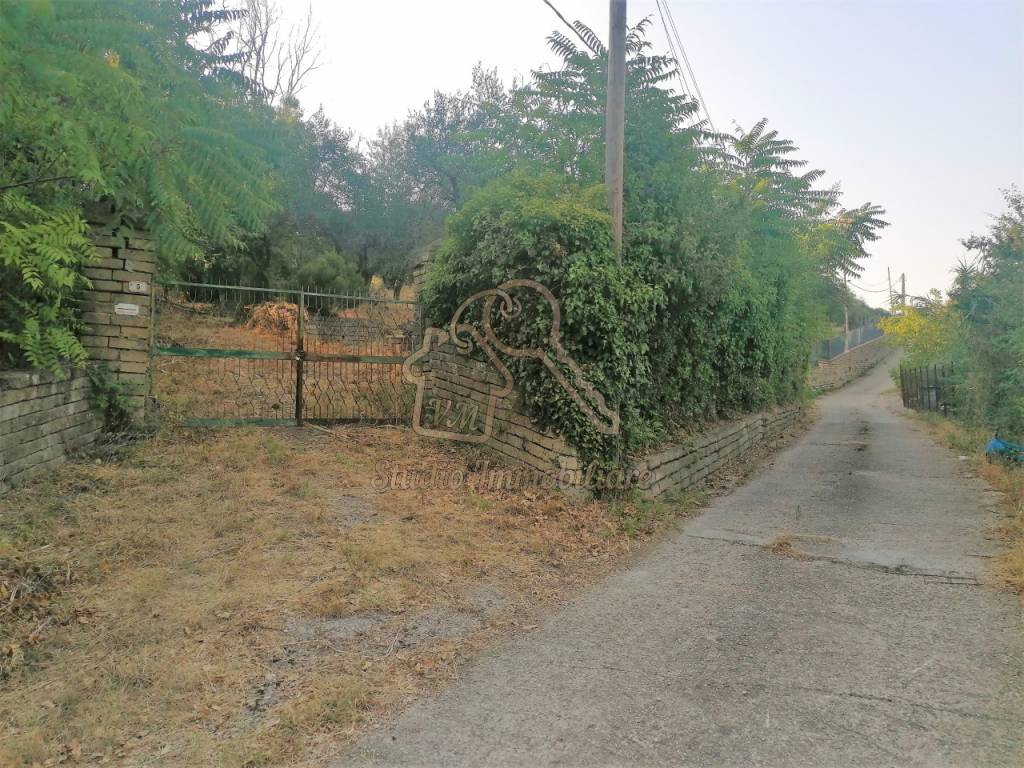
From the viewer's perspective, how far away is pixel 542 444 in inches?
259

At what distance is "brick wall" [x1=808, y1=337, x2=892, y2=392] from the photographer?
119 feet

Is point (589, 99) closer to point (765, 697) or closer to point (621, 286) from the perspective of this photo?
point (621, 286)

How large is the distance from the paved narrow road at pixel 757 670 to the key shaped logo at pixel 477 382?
1564 millimetres

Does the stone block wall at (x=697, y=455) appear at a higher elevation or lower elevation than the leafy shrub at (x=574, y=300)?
lower

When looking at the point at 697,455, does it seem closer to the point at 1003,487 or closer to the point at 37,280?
the point at 1003,487

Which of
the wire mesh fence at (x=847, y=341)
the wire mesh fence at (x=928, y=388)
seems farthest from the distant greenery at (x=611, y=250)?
the wire mesh fence at (x=847, y=341)

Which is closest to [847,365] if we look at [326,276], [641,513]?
[326,276]

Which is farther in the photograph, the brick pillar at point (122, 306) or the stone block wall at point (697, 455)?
the stone block wall at point (697, 455)

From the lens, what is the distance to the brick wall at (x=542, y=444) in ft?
21.2

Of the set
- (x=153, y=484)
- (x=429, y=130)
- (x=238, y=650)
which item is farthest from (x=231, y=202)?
(x=429, y=130)

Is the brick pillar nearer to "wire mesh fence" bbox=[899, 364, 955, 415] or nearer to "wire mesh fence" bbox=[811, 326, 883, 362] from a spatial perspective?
"wire mesh fence" bbox=[899, 364, 955, 415]

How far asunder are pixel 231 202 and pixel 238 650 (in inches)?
117

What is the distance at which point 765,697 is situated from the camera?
3068 millimetres

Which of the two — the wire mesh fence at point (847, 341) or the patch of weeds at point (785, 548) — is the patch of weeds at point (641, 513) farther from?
the wire mesh fence at point (847, 341)
